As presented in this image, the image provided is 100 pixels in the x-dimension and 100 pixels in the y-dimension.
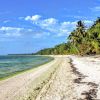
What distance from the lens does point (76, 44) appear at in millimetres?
119438

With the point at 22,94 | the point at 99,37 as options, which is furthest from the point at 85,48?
the point at 22,94

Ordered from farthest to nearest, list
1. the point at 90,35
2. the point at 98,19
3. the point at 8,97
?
the point at 98,19
the point at 90,35
the point at 8,97

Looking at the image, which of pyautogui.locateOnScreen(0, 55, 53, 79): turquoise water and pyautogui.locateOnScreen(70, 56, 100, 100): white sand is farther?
pyautogui.locateOnScreen(0, 55, 53, 79): turquoise water

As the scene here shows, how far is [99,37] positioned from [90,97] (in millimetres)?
65209

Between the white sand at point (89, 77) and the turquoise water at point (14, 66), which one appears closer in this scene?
the white sand at point (89, 77)

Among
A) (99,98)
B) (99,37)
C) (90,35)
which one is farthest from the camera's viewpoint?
(90,35)

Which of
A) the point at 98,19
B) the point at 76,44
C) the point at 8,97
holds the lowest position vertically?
the point at 8,97

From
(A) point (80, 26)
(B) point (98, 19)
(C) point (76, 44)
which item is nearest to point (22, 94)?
(B) point (98, 19)

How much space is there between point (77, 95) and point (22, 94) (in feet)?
13.5

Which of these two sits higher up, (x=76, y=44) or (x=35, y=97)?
(x=76, y=44)

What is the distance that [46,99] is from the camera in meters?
15.7

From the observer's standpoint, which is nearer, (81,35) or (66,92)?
(66,92)

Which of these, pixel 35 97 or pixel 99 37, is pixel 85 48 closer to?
pixel 99 37

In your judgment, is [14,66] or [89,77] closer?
[89,77]
